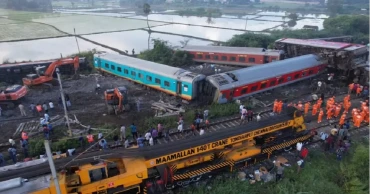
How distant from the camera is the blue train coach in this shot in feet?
68.0

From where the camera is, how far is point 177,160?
12.1 meters

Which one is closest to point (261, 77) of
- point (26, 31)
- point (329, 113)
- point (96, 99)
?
point (329, 113)

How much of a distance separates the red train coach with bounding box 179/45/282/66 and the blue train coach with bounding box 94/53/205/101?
31.0ft

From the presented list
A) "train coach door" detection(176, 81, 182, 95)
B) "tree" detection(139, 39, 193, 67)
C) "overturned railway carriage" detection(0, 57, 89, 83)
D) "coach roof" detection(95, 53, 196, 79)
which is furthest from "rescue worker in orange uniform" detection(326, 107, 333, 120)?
"overturned railway carriage" detection(0, 57, 89, 83)

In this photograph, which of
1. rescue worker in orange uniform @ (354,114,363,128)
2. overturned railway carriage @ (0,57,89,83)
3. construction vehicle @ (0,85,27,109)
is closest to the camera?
rescue worker in orange uniform @ (354,114,363,128)

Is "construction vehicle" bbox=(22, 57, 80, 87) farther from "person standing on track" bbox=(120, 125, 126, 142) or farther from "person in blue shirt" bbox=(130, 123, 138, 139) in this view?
"person in blue shirt" bbox=(130, 123, 138, 139)

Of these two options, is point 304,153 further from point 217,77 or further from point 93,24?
point 93,24

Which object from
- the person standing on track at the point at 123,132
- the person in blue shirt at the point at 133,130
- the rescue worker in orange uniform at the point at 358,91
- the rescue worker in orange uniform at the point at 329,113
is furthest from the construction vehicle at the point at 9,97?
the rescue worker in orange uniform at the point at 358,91

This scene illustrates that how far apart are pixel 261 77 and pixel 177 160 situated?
12.5 m

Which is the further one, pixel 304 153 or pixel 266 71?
pixel 266 71

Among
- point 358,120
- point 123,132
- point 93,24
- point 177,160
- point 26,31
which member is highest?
point 93,24

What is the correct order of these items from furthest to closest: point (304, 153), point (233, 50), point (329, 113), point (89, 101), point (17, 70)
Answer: point (233, 50) → point (17, 70) → point (89, 101) → point (329, 113) → point (304, 153)

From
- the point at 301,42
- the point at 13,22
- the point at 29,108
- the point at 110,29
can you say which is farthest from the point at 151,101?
the point at 13,22

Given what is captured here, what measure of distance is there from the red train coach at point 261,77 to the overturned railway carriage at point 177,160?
650cm
